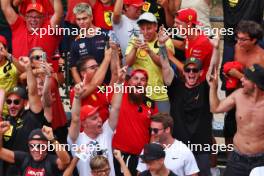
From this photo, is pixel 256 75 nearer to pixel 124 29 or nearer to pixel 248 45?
pixel 248 45

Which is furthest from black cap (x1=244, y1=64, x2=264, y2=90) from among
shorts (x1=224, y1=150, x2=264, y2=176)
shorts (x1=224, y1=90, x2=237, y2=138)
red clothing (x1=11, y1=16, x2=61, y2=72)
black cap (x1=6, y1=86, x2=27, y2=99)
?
red clothing (x1=11, y1=16, x2=61, y2=72)

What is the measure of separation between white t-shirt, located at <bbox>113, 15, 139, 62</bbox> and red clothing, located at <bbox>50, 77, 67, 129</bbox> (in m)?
1.14

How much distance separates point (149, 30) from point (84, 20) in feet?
3.01

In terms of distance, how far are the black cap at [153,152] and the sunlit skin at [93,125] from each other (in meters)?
1.10

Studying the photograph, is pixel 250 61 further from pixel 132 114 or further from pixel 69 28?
pixel 69 28

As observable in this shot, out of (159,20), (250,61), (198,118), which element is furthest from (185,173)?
(159,20)

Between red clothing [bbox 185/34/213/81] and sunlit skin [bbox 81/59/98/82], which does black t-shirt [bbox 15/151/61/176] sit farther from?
red clothing [bbox 185/34/213/81]

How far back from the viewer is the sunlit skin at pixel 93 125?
12.4 meters

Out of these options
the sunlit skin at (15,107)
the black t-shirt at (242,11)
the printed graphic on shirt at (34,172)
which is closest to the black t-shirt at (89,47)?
the sunlit skin at (15,107)

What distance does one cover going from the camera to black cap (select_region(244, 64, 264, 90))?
12.0 metres

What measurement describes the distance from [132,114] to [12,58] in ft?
6.20

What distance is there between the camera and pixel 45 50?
553 inches

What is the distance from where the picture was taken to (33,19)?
45.8ft

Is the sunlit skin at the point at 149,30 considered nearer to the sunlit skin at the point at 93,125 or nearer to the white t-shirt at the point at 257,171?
the sunlit skin at the point at 93,125
